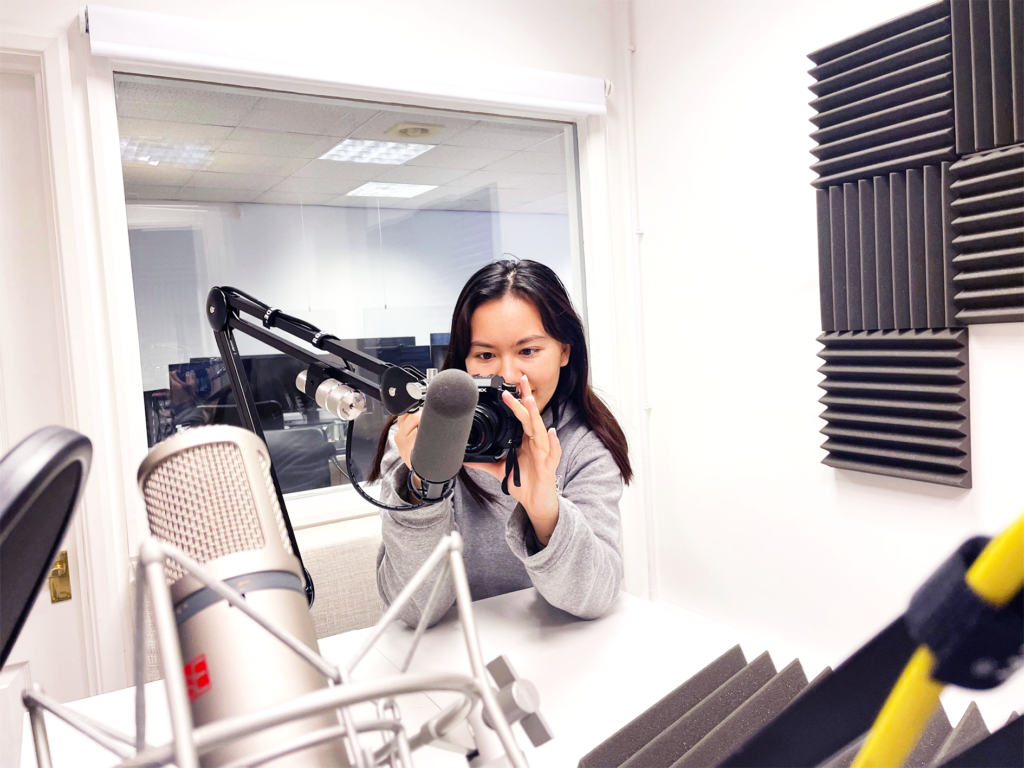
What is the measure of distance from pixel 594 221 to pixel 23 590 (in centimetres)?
242

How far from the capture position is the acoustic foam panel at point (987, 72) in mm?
1472

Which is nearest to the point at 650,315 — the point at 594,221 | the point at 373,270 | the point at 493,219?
the point at 594,221

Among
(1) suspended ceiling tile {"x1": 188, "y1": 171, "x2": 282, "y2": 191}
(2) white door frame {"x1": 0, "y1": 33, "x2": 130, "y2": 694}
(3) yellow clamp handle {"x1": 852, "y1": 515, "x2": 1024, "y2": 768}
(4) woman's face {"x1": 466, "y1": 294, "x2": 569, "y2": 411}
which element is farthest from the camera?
(1) suspended ceiling tile {"x1": 188, "y1": 171, "x2": 282, "y2": 191}

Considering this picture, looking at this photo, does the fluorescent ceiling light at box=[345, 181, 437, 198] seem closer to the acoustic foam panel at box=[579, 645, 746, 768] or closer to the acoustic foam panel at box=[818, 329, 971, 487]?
the acoustic foam panel at box=[818, 329, 971, 487]

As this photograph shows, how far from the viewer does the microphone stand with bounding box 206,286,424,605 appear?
0.52 m

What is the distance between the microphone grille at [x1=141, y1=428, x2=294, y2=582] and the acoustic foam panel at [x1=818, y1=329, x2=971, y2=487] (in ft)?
5.69

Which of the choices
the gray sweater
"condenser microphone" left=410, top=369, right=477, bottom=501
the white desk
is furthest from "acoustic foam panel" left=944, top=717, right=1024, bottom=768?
the gray sweater

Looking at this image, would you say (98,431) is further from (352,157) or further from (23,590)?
(23,590)

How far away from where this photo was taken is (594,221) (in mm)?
2539

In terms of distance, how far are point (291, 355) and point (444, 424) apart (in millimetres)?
190

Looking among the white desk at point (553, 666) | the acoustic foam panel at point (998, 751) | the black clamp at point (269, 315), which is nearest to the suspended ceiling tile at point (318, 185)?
the white desk at point (553, 666)

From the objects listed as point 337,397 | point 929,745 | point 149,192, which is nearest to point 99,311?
point 149,192

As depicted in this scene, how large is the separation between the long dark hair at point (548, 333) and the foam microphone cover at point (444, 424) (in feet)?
2.81

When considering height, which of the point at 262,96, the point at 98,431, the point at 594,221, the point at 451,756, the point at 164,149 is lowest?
the point at 451,756
